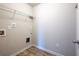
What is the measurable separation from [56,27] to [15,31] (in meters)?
0.59

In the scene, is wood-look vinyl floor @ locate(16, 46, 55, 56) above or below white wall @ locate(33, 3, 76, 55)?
below

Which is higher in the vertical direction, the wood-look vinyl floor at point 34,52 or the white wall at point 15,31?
the white wall at point 15,31

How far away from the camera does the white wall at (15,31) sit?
123 cm

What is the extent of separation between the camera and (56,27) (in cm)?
130

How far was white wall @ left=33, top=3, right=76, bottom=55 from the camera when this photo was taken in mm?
1239

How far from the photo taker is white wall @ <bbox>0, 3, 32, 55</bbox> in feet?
4.05

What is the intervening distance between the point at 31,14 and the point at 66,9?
506 millimetres

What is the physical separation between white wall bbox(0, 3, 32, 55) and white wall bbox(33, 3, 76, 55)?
12 cm

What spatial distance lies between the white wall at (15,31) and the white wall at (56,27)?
4.8 inches

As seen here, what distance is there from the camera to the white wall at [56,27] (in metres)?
1.24

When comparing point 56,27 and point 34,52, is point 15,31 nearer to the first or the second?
point 34,52

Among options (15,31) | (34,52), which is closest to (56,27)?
(34,52)

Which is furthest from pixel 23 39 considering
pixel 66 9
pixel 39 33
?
pixel 66 9

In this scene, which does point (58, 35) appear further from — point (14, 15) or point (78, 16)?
point (14, 15)
